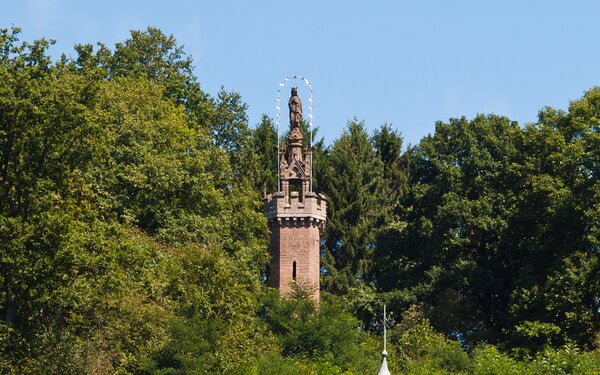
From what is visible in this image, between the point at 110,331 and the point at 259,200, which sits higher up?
the point at 259,200

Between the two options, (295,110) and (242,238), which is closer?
(242,238)

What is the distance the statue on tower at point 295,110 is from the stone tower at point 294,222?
0.14 ft

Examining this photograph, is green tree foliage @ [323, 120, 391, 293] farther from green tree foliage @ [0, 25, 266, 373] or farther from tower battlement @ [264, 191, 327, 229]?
green tree foliage @ [0, 25, 266, 373]

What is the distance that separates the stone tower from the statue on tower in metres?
0.04

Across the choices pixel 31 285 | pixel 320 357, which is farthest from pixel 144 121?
pixel 31 285

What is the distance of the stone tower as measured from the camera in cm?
7744

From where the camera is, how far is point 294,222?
78.6 meters

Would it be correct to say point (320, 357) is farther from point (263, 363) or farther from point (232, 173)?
point (232, 173)

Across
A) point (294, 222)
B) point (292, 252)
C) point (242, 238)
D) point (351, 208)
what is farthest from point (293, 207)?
point (351, 208)

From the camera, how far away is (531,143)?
75.0m

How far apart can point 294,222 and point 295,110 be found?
5.53m

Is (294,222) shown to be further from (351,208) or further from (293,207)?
(351,208)

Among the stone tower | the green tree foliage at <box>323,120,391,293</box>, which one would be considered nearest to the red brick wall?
the stone tower

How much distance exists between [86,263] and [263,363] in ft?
26.6
